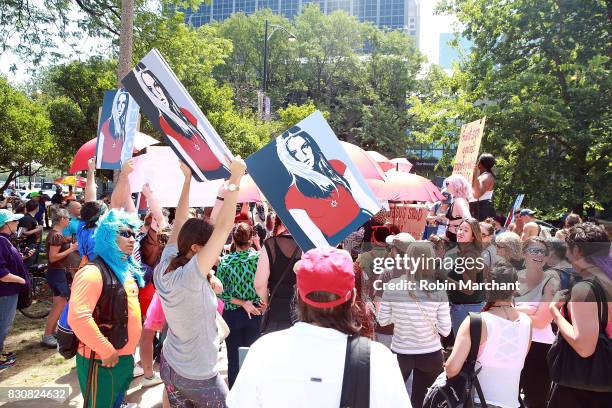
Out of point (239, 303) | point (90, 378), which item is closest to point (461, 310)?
point (239, 303)

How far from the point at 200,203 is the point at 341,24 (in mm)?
46809

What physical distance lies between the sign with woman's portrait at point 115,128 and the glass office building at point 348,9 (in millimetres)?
86240

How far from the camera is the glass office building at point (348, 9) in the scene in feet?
297

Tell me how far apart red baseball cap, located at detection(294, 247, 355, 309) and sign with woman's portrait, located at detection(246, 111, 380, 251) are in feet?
5.08

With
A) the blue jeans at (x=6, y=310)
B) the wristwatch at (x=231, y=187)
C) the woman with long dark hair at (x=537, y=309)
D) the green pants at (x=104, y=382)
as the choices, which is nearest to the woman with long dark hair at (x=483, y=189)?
the woman with long dark hair at (x=537, y=309)

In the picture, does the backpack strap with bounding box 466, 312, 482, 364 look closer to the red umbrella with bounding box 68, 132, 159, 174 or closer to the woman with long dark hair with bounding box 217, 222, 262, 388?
the woman with long dark hair with bounding box 217, 222, 262, 388

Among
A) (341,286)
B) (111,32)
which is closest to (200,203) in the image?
(341,286)

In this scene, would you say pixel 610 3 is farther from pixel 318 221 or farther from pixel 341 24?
pixel 341 24

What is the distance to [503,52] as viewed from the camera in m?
15.8

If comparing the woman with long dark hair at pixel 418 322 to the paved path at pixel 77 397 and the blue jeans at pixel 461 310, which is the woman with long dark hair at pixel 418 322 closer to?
the blue jeans at pixel 461 310

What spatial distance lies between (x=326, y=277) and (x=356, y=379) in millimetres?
373

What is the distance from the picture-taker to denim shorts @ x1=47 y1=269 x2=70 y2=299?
6.85 m

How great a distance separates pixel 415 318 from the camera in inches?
161

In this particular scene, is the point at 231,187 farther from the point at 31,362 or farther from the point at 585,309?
the point at 31,362
